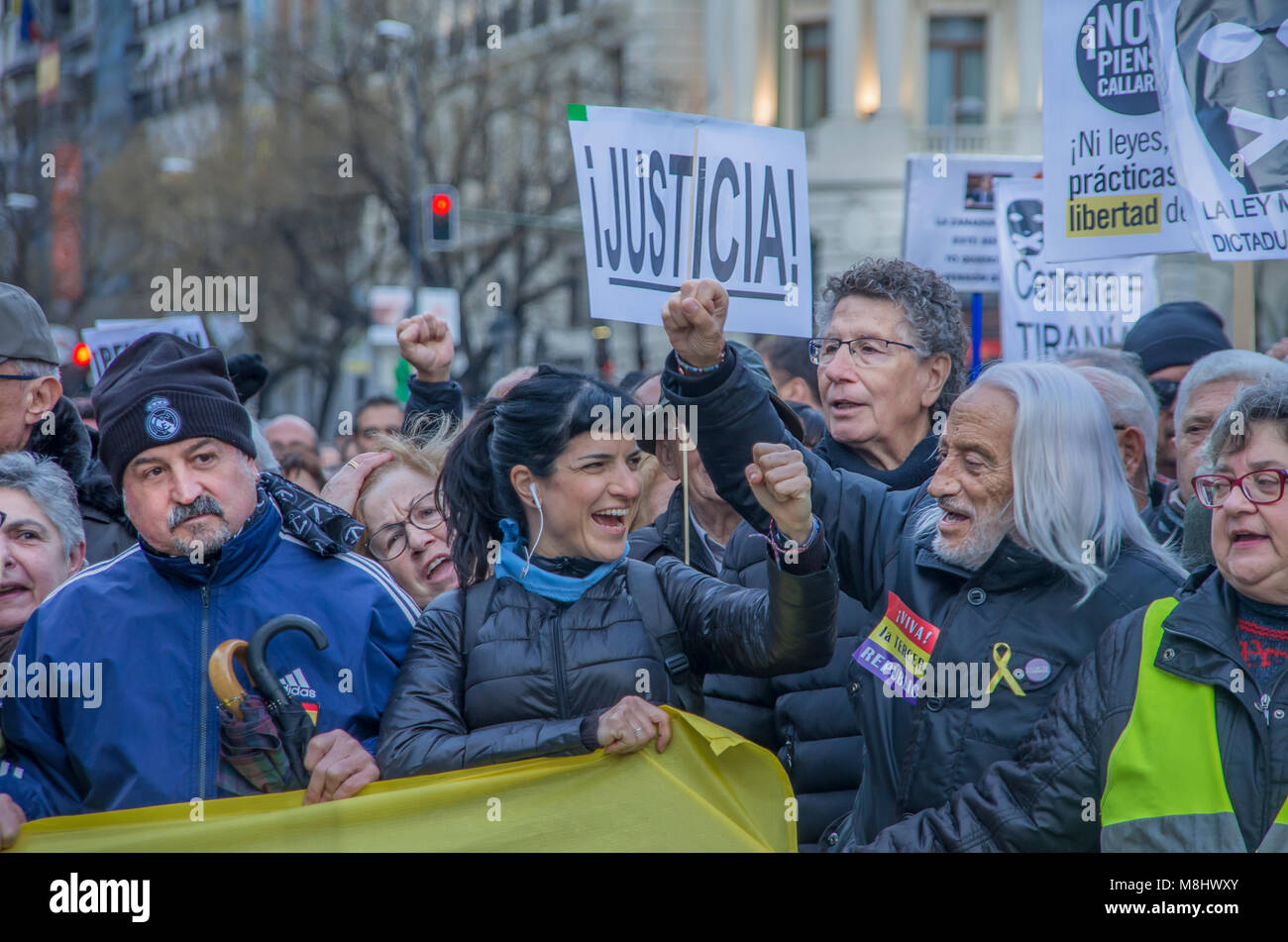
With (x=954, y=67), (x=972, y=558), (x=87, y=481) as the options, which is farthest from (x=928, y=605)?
(x=954, y=67)

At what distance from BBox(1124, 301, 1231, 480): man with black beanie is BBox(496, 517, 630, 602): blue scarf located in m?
3.62

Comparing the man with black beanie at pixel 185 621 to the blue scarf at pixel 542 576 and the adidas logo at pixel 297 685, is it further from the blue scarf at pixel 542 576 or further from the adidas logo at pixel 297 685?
the blue scarf at pixel 542 576

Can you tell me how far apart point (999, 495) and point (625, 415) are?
34.0 inches

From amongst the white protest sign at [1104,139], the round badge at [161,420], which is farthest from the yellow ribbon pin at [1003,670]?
the white protest sign at [1104,139]

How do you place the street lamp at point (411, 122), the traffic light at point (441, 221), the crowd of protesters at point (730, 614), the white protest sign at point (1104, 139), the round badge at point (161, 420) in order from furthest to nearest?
the street lamp at point (411, 122) < the traffic light at point (441, 221) < the white protest sign at point (1104, 139) < the round badge at point (161, 420) < the crowd of protesters at point (730, 614)

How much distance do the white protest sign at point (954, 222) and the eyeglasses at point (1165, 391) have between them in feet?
7.78

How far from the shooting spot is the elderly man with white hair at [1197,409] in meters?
5.09

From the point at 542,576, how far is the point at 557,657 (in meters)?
0.20

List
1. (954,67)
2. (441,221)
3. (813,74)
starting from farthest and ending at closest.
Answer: (813,74), (954,67), (441,221)

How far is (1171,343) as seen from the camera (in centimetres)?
689

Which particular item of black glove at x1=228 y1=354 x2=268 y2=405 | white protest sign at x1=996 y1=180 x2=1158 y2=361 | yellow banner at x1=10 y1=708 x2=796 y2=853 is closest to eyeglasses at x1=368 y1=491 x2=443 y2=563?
black glove at x1=228 y1=354 x2=268 y2=405

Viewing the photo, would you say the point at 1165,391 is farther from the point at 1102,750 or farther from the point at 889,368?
the point at 1102,750

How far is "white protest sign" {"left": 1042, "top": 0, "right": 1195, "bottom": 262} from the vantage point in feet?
20.1
